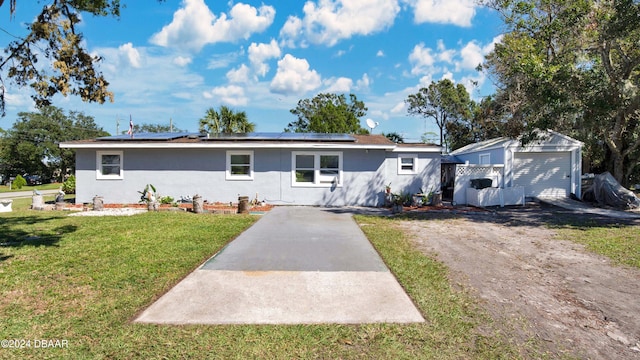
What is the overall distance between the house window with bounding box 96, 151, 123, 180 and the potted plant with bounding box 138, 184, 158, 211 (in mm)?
1389

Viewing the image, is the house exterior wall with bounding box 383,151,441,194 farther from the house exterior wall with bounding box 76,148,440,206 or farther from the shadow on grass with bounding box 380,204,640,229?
the shadow on grass with bounding box 380,204,640,229

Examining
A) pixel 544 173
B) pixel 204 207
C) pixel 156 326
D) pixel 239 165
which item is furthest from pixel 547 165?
pixel 156 326

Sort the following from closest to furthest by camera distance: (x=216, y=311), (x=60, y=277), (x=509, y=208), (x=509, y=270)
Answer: (x=216, y=311)
(x=60, y=277)
(x=509, y=270)
(x=509, y=208)

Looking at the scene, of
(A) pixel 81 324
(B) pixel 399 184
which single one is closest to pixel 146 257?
(A) pixel 81 324

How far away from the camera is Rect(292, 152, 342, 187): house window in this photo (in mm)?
14000

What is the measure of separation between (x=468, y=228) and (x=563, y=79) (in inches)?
244

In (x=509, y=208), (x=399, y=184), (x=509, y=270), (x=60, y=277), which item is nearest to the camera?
(x=60, y=277)

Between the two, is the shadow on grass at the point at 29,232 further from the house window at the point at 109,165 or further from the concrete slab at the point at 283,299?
the concrete slab at the point at 283,299

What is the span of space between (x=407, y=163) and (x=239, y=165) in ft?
22.8

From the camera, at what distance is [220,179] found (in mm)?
14117

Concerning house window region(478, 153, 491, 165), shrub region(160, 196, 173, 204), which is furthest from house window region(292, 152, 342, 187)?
house window region(478, 153, 491, 165)

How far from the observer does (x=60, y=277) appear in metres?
4.88

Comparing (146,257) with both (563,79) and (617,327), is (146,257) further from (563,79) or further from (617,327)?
(563,79)

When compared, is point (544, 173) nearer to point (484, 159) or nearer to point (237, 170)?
point (484, 159)
